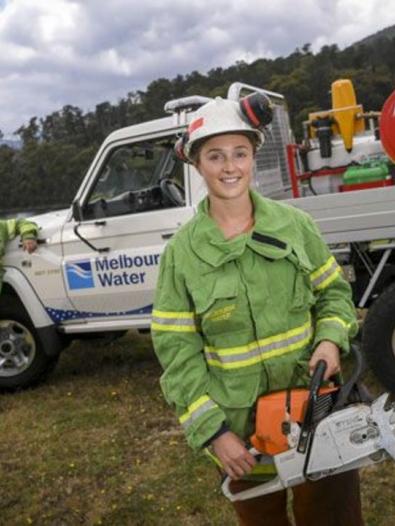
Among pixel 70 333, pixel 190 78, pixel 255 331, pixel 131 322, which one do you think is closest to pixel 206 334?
pixel 255 331

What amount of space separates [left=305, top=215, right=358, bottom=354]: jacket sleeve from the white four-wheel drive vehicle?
284cm

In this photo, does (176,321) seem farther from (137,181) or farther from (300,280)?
(137,181)

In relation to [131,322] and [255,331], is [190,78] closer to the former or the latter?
[131,322]

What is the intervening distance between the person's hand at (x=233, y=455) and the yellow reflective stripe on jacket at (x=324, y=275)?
20.5 inches

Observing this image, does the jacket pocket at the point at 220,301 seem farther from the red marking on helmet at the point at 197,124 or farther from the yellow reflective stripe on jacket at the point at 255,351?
the red marking on helmet at the point at 197,124

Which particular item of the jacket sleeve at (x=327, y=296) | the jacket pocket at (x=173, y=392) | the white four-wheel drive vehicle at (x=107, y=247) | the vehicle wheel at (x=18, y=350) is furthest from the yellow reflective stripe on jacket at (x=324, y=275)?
the vehicle wheel at (x=18, y=350)

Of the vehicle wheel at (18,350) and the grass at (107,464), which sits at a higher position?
the vehicle wheel at (18,350)

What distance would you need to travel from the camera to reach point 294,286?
1838mm

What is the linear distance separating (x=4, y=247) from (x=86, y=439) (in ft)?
6.11

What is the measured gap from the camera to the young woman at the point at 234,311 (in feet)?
5.83

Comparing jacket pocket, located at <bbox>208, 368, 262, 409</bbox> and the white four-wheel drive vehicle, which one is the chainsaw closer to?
jacket pocket, located at <bbox>208, 368, 262, 409</bbox>

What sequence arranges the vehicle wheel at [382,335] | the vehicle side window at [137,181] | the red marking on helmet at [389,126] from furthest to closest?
the vehicle side window at [137,181] → the red marking on helmet at [389,126] → the vehicle wheel at [382,335]

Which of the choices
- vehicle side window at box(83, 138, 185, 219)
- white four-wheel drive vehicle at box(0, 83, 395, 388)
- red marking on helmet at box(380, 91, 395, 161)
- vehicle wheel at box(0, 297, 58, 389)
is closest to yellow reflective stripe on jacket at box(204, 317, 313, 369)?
red marking on helmet at box(380, 91, 395, 161)

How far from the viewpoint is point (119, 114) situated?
17.4 metres
